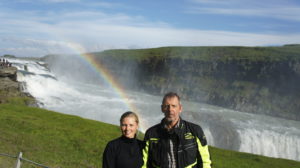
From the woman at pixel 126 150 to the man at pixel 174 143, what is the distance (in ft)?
0.89

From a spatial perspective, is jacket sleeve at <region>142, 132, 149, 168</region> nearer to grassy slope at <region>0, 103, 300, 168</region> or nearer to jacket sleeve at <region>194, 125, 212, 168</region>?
jacket sleeve at <region>194, 125, 212, 168</region>

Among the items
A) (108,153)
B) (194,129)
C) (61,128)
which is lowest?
(61,128)

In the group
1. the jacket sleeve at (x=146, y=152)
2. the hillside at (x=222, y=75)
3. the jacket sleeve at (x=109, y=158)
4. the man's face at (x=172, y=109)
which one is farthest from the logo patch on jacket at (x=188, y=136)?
the hillside at (x=222, y=75)

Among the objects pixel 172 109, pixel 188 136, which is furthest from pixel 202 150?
pixel 172 109

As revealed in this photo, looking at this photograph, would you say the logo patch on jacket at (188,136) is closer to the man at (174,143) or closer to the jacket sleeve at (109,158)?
the man at (174,143)

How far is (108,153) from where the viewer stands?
18.6 ft

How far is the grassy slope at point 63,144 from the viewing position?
17234 millimetres

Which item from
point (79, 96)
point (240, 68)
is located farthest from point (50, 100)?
point (240, 68)

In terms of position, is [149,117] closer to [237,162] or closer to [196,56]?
[237,162]

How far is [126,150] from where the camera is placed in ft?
18.8

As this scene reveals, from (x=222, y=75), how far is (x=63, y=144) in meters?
129

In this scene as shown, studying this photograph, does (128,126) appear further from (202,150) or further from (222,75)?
(222,75)

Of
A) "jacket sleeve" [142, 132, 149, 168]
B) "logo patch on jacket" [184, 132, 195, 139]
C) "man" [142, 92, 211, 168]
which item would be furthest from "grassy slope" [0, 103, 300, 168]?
"logo patch on jacket" [184, 132, 195, 139]

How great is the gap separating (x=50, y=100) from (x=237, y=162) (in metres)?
42.7
